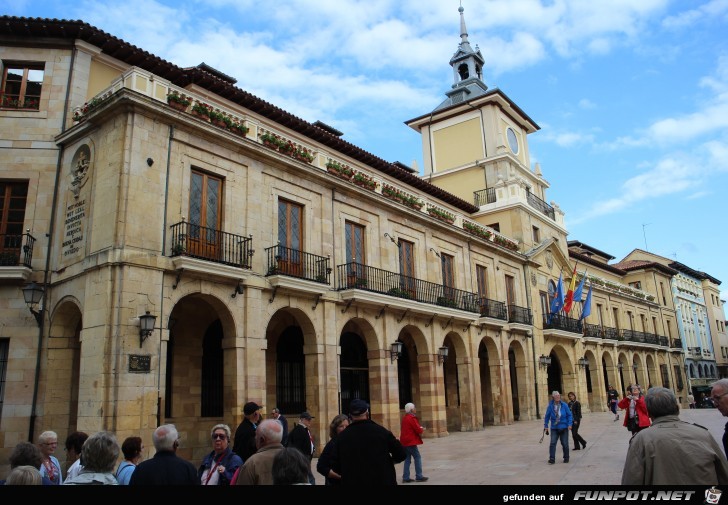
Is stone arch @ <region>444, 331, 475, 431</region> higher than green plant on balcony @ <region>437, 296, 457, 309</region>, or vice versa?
green plant on balcony @ <region>437, 296, 457, 309</region>

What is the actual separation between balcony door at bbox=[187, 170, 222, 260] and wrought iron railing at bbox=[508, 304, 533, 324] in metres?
16.2

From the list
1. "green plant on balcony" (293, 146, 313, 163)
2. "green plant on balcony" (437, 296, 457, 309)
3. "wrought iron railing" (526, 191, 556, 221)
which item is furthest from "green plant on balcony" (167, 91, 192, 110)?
"wrought iron railing" (526, 191, 556, 221)

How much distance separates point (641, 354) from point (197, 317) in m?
37.6

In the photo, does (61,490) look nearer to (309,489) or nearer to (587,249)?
(309,489)

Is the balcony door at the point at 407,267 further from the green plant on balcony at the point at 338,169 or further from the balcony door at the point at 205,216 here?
the balcony door at the point at 205,216

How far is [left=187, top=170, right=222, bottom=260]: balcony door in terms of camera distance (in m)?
13.9

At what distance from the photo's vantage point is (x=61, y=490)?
9.71ft

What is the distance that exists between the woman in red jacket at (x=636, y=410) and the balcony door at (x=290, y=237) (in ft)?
29.2

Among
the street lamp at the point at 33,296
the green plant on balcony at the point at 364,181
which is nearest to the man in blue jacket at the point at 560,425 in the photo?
the green plant on balcony at the point at 364,181

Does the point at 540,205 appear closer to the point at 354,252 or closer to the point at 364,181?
the point at 364,181

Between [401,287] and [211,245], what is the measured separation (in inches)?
313

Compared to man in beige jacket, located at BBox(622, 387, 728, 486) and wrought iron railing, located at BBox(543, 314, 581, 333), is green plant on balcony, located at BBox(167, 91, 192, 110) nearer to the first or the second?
man in beige jacket, located at BBox(622, 387, 728, 486)

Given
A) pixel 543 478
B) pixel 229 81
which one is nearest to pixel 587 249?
pixel 229 81

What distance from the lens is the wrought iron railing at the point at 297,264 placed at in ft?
50.4
